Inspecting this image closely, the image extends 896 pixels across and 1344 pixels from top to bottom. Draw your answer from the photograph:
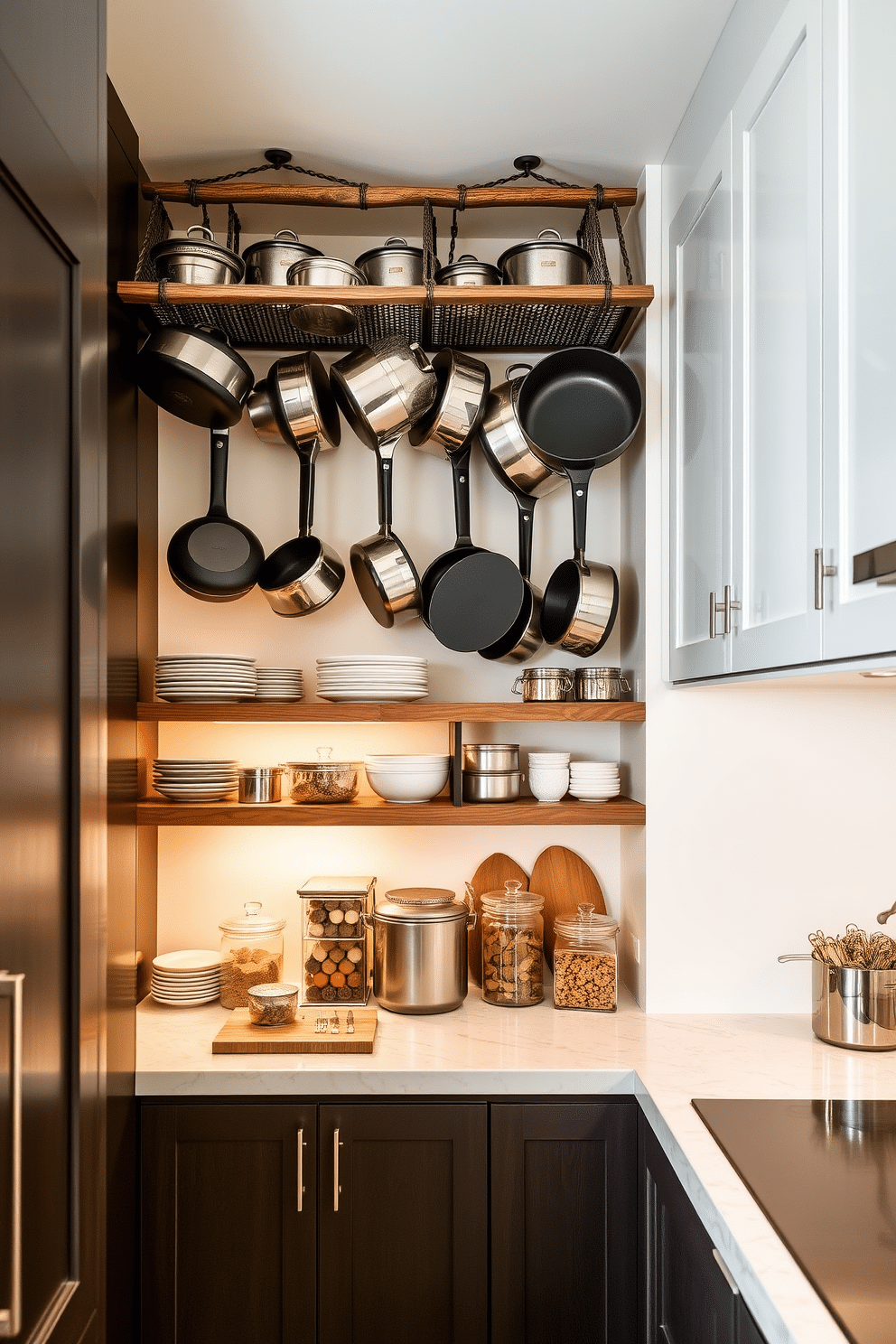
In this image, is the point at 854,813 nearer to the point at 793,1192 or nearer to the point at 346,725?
the point at 793,1192

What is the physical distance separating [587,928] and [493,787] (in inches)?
14.3

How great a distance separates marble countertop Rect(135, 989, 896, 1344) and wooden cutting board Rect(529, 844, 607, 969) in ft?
0.98

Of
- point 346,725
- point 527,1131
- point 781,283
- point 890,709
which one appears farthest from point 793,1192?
point 346,725

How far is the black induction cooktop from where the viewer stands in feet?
3.54

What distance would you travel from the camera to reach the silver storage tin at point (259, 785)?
2.21m

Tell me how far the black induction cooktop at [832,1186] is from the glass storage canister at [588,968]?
0.52 meters

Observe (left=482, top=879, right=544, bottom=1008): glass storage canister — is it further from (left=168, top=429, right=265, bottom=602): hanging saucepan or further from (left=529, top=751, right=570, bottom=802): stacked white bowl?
(left=168, top=429, right=265, bottom=602): hanging saucepan

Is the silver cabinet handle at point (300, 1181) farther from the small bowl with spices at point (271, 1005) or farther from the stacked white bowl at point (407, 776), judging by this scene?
the stacked white bowl at point (407, 776)

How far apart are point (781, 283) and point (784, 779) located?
106 centimetres

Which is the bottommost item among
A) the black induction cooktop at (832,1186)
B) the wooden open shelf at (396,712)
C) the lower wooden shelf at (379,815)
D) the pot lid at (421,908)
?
the black induction cooktop at (832,1186)

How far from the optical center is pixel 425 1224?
1.81 meters

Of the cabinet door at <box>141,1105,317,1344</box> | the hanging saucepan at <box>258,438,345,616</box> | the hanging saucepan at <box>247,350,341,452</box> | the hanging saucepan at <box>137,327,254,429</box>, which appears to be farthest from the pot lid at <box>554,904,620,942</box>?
the hanging saucepan at <box>137,327,254,429</box>

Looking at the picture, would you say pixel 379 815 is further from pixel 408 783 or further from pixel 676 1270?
pixel 676 1270

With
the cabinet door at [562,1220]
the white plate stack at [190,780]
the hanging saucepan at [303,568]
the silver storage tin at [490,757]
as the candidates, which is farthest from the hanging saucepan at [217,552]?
the cabinet door at [562,1220]
